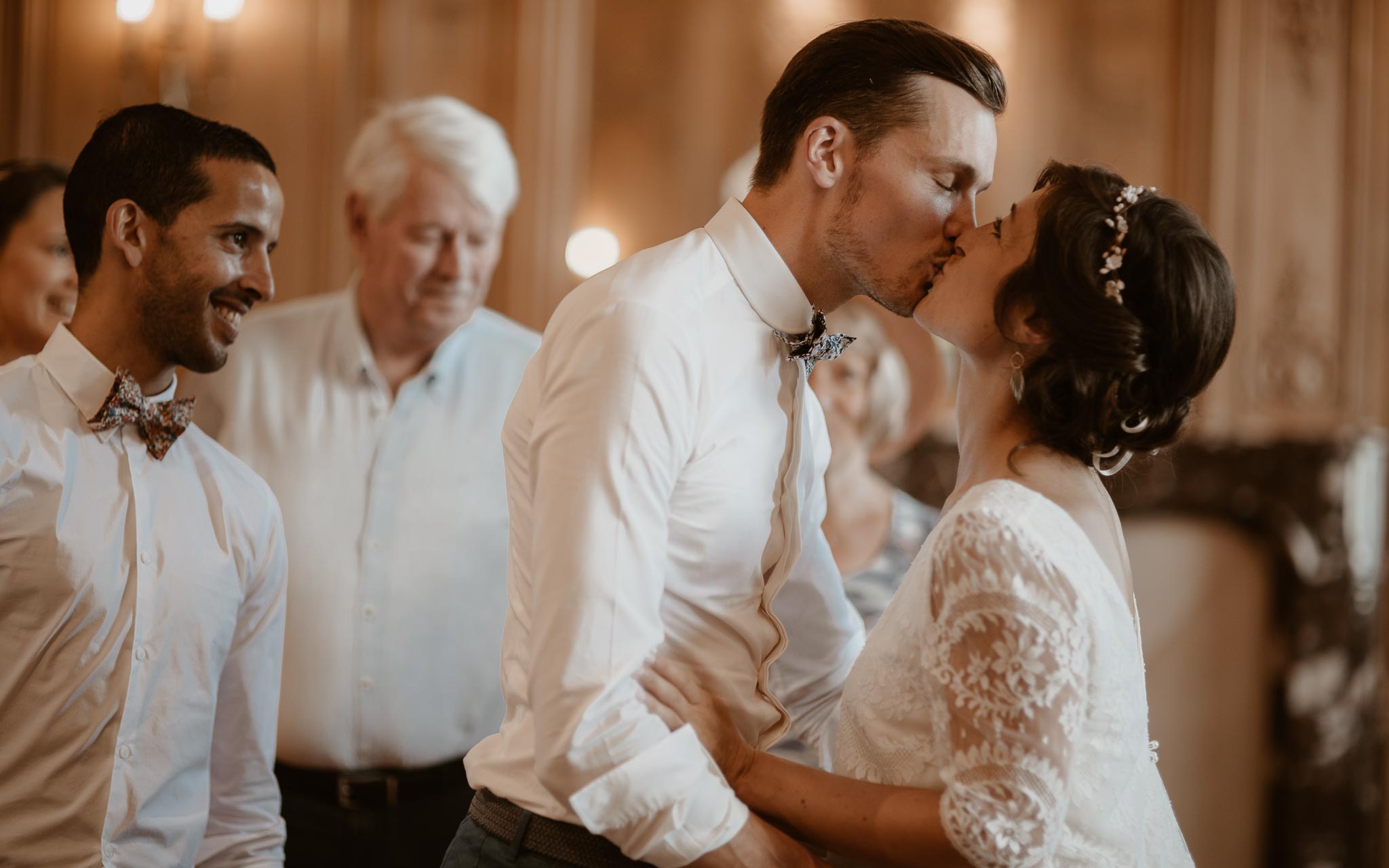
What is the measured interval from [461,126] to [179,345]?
130 cm

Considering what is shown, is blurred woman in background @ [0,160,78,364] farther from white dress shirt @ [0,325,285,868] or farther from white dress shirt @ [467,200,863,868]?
white dress shirt @ [467,200,863,868]

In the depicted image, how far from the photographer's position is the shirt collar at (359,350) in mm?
2637

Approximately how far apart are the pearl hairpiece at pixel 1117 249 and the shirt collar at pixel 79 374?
131cm

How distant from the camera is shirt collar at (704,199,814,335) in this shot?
162 cm

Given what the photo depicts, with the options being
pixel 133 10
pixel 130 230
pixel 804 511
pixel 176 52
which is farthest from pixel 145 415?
pixel 133 10

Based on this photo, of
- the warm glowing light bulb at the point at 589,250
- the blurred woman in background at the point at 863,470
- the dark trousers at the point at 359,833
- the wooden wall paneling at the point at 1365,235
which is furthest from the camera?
the wooden wall paneling at the point at 1365,235

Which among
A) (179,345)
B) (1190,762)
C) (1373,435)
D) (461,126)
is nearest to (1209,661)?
(1190,762)

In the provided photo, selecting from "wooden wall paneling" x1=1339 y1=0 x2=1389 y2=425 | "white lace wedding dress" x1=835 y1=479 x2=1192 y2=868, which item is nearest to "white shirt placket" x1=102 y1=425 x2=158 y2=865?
"white lace wedding dress" x1=835 y1=479 x2=1192 y2=868

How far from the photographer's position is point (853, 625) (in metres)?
1.95

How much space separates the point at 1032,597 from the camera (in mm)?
1377

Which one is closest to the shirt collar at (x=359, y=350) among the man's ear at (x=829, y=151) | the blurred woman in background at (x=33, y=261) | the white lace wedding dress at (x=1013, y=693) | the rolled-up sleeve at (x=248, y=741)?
the blurred woman in background at (x=33, y=261)

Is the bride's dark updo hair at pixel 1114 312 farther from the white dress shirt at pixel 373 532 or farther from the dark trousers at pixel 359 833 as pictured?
the dark trousers at pixel 359 833

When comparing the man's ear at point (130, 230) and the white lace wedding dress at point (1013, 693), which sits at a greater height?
the man's ear at point (130, 230)

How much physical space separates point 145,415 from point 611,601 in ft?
2.38
